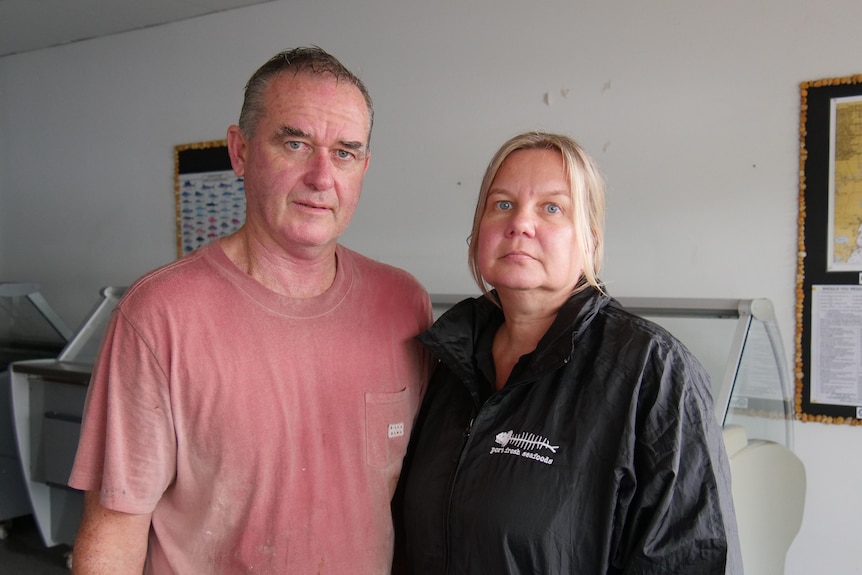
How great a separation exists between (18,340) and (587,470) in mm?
3600

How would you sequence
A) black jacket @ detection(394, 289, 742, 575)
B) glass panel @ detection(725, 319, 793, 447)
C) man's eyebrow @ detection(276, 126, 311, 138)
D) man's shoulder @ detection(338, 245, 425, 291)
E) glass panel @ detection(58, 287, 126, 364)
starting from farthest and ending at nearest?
glass panel @ detection(58, 287, 126, 364) < glass panel @ detection(725, 319, 793, 447) < man's shoulder @ detection(338, 245, 425, 291) < man's eyebrow @ detection(276, 126, 311, 138) < black jacket @ detection(394, 289, 742, 575)

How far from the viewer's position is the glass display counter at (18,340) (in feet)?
12.0

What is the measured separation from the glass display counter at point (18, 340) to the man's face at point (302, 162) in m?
2.94

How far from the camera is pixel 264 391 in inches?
52.4

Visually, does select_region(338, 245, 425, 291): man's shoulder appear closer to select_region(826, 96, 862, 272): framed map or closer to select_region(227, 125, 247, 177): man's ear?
select_region(227, 125, 247, 177): man's ear

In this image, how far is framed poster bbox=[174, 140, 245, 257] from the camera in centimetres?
379

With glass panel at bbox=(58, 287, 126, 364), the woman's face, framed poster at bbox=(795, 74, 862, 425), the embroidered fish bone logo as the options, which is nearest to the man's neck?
the woman's face

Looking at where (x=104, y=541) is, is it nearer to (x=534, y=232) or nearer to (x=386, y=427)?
(x=386, y=427)

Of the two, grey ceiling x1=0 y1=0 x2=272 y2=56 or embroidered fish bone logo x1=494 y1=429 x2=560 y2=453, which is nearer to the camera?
embroidered fish bone logo x1=494 y1=429 x2=560 y2=453

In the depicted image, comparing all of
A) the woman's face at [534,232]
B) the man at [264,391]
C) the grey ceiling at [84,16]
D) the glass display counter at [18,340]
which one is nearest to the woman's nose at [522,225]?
the woman's face at [534,232]

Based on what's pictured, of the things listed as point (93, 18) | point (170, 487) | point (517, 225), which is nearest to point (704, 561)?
point (517, 225)

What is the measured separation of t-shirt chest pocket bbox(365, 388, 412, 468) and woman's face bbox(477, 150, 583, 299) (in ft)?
1.03

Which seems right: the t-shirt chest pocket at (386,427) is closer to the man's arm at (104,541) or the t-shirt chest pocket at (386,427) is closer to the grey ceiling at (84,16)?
the man's arm at (104,541)

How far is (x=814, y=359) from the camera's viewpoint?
2.49 meters
